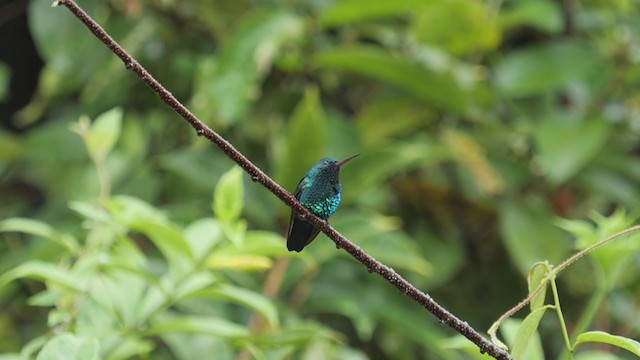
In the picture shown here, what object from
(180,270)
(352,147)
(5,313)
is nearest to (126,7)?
(352,147)

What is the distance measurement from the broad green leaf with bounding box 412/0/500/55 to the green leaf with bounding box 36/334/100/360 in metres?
1.93

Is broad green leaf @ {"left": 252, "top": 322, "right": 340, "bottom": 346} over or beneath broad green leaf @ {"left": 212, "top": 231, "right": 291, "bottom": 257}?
beneath

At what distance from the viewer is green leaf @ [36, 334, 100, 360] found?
4.01 feet

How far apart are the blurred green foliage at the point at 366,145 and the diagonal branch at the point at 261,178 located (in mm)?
1340

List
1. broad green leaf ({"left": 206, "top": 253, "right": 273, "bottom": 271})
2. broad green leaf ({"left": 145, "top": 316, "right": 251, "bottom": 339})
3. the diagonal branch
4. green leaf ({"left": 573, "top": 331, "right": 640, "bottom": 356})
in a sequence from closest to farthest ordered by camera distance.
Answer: the diagonal branch < green leaf ({"left": 573, "top": 331, "right": 640, "bottom": 356}) < broad green leaf ({"left": 145, "top": 316, "right": 251, "bottom": 339}) < broad green leaf ({"left": 206, "top": 253, "right": 273, "bottom": 271})

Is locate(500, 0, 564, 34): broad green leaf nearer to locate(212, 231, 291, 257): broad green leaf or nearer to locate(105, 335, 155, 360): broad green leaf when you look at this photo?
locate(212, 231, 291, 257): broad green leaf

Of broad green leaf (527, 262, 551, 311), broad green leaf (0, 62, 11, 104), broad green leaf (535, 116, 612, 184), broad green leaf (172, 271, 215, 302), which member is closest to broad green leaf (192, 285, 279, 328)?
broad green leaf (172, 271, 215, 302)

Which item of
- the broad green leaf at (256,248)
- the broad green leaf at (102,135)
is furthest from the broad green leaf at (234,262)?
the broad green leaf at (102,135)

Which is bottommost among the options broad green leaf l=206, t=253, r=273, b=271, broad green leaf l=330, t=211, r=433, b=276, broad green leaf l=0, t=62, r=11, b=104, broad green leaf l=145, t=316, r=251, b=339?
broad green leaf l=145, t=316, r=251, b=339

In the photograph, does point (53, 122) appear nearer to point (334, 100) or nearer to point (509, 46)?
point (334, 100)

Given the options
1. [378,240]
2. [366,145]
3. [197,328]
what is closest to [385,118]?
[366,145]

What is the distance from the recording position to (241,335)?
1851 millimetres


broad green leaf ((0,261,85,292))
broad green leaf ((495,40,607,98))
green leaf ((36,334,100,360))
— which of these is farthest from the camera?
broad green leaf ((495,40,607,98))

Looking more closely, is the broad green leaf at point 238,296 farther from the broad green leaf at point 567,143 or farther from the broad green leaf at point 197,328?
the broad green leaf at point 567,143
